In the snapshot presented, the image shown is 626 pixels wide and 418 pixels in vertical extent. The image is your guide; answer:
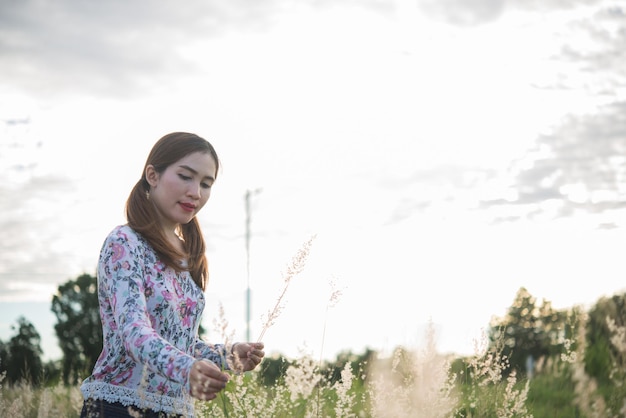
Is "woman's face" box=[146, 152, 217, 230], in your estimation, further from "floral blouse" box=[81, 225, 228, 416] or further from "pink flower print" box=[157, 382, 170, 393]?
"pink flower print" box=[157, 382, 170, 393]

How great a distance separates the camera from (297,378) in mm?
3088

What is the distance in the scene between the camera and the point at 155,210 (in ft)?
11.1

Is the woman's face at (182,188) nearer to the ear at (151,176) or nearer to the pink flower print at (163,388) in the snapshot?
the ear at (151,176)

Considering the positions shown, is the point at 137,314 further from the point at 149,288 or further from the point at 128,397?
the point at 128,397

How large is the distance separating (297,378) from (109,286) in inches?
37.0

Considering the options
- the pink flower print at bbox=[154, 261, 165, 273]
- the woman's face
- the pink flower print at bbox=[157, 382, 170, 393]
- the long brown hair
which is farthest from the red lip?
the pink flower print at bbox=[157, 382, 170, 393]

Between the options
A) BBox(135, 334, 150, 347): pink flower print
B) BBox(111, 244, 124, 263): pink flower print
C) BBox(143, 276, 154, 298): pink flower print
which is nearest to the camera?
BBox(135, 334, 150, 347): pink flower print

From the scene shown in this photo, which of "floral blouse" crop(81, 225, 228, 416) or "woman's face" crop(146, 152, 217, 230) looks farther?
"woman's face" crop(146, 152, 217, 230)

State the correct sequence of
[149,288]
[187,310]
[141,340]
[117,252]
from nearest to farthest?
[141,340], [117,252], [149,288], [187,310]

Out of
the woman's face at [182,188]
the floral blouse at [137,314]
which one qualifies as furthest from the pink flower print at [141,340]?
the woman's face at [182,188]

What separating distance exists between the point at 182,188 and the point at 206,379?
1.22 metres

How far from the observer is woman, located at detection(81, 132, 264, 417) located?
2.89m

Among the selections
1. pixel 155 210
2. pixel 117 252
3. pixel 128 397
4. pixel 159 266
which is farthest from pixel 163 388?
pixel 155 210

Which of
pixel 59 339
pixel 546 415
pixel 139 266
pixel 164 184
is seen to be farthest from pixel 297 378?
pixel 59 339
